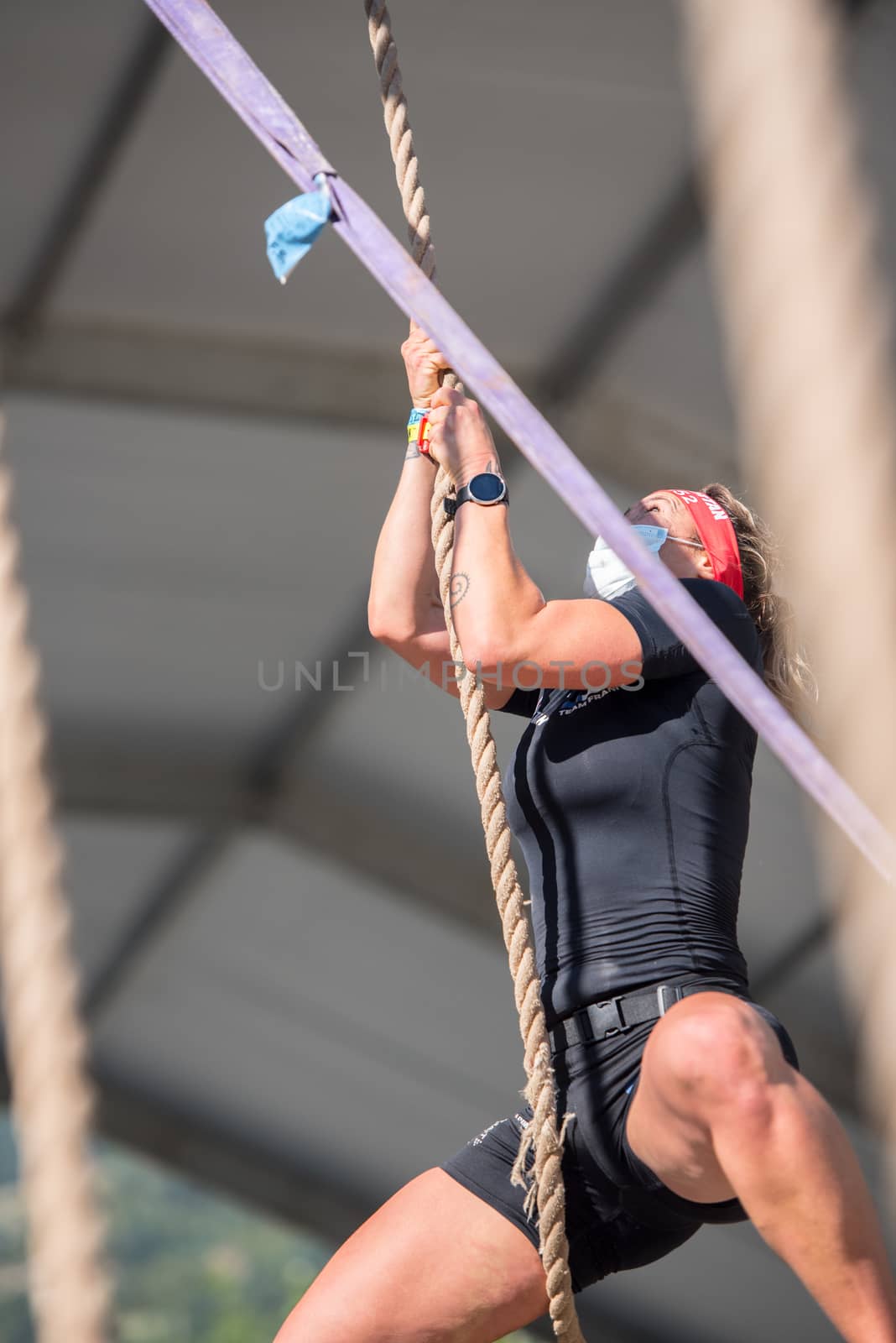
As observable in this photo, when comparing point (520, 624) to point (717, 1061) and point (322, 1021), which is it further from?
point (322, 1021)

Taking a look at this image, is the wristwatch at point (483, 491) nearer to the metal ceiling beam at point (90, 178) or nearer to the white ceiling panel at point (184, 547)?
the metal ceiling beam at point (90, 178)

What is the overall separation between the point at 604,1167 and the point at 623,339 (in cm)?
310

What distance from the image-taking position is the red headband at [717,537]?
5.83 feet

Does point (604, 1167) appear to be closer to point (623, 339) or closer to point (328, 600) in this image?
point (623, 339)

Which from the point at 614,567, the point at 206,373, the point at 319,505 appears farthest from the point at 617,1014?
the point at 319,505

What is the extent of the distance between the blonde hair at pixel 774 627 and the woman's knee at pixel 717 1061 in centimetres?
53

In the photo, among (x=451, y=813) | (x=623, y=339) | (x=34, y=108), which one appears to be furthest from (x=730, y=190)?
(x=451, y=813)

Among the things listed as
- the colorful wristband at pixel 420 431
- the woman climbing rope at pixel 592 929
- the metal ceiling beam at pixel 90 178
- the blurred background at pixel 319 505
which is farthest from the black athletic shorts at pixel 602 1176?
the metal ceiling beam at pixel 90 178

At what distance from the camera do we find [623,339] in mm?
4293

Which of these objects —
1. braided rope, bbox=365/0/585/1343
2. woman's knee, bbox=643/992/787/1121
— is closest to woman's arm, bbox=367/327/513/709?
braided rope, bbox=365/0/585/1343

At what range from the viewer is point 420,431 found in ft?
5.85

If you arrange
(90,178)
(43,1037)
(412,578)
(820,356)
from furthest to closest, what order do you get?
(90,178) → (412,578) → (43,1037) → (820,356)

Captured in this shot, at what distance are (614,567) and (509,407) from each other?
44 centimetres

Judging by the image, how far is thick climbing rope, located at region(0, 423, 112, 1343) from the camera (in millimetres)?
889
